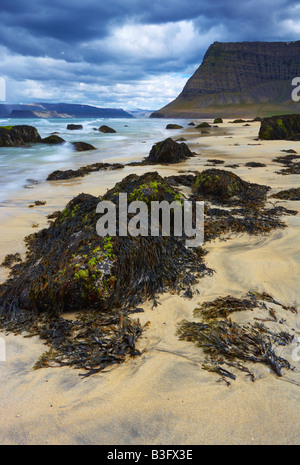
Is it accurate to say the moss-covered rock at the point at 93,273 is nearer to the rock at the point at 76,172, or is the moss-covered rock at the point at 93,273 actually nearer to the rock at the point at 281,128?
the rock at the point at 76,172

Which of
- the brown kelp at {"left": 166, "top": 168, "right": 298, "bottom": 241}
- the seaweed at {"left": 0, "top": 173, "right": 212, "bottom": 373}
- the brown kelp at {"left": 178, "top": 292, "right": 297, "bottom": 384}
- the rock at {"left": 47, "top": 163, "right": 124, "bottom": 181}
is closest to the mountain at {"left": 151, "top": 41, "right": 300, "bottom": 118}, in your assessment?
the rock at {"left": 47, "top": 163, "right": 124, "bottom": 181}

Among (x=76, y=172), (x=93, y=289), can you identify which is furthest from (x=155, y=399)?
(x=76, y=172)

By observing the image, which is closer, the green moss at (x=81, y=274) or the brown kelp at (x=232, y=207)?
the green moss at (x=81, y=274)

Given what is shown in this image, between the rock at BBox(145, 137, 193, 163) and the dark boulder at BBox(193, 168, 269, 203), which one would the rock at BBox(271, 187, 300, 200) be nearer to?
the dark boulder at BBox(193, 168, 269, 203)

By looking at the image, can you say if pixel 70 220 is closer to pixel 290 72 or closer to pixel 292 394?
pixel 292 394

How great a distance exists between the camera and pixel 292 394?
5.85 feet

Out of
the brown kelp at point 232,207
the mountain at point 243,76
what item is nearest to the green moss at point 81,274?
the brown kelp at point 232,207

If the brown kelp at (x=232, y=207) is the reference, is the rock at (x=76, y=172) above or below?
above

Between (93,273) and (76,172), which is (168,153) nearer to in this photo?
(76,172)

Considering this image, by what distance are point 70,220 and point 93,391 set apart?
2.84 metres

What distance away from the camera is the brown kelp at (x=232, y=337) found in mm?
2066

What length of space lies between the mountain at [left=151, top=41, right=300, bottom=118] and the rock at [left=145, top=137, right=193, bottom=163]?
123980 mm

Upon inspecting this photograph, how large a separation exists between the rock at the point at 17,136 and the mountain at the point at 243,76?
112271 mm

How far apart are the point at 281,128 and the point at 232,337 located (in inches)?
786
